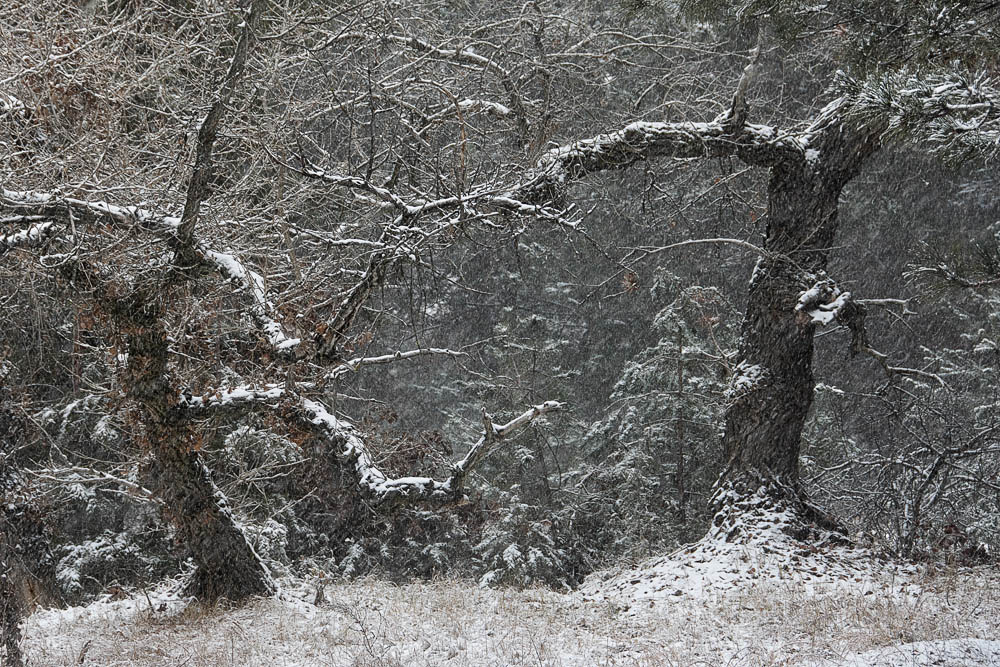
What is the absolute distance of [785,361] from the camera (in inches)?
366

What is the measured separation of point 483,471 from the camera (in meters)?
19.7

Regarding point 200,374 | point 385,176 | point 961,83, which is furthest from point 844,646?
point 385,176

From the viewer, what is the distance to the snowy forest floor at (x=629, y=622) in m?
5.84

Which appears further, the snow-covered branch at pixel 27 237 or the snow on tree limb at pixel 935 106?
the snow-covered branch at pixel 27 237

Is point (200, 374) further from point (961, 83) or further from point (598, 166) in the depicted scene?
point (961, 83)

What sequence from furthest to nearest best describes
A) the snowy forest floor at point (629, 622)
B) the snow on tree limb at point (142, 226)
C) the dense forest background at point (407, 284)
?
the dense forest background at point (407, 284) < the snow on tree limb at point (142, 226) < the snowy forest floor at point (629, 622)

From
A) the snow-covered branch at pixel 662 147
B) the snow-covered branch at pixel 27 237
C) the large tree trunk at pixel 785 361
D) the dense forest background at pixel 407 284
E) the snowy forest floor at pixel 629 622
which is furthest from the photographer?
the large tree trunk at pixel 785 361

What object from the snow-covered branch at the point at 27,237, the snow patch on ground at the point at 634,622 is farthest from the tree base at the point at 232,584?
the snow-covered branch at the point at 27,237

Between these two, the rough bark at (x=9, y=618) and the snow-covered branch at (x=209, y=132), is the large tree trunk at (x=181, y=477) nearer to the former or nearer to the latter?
the snow-covered branch at (x=209, y=132)

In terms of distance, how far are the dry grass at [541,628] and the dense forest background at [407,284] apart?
0.88m

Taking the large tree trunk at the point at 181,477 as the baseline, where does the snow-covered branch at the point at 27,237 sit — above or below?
above

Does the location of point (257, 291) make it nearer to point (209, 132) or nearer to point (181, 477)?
point (209, 132)

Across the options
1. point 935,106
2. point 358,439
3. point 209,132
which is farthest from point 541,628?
point 935,106

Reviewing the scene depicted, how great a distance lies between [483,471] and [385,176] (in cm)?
972
